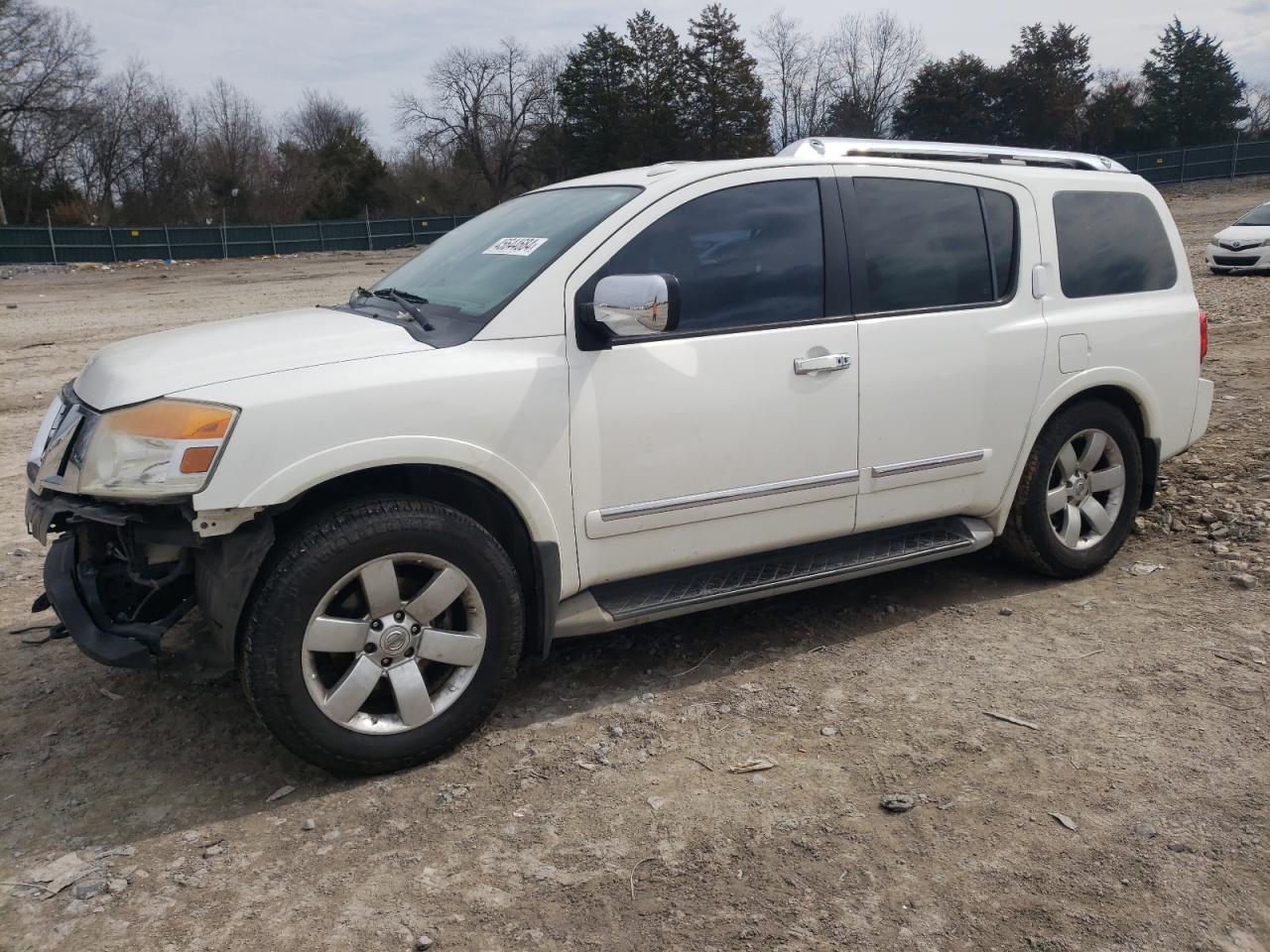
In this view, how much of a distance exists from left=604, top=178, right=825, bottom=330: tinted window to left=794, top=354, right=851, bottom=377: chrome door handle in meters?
0.17

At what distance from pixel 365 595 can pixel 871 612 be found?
234 cm

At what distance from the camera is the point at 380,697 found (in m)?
3.32

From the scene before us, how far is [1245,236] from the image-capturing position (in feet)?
59.0

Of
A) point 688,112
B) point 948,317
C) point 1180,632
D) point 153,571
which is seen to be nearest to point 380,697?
point 153,571

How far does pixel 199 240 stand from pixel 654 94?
26.3m

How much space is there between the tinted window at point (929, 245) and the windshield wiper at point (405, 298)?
169 cm

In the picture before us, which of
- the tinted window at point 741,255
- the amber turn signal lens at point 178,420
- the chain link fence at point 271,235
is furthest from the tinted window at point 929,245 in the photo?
the chain link fence at point 271,235

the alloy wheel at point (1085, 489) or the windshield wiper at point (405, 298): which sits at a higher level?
the windshield wiper at point (405, 298)

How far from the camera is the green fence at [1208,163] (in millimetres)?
42250

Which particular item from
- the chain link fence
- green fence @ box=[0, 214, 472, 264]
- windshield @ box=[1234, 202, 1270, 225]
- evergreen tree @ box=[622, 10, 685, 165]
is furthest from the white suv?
evergreen tree @ box=[622, 10, 685, 165]

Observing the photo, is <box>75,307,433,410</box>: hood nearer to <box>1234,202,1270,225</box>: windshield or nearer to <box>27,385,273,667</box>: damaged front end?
<box>27,385,273,667</box>: damaged front end

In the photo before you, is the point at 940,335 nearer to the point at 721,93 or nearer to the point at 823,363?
the point at 823,363

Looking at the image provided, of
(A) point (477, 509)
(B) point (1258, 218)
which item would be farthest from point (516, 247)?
(B) point (1258, 218)

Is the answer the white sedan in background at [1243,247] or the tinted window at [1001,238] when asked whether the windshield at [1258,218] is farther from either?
the tinted window at [1001,238]
